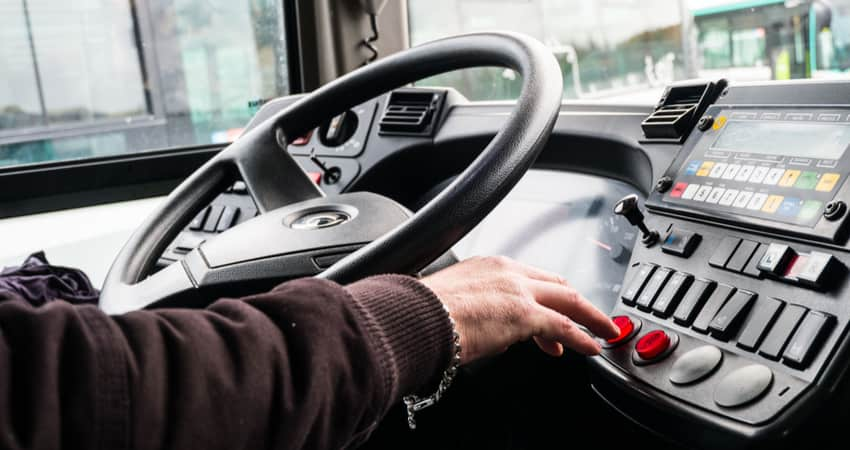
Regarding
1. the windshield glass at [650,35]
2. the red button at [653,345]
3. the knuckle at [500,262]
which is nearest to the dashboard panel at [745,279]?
the red button at [653,345]

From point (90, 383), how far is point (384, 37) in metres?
1.69

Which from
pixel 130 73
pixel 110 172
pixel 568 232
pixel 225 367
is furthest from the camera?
pixel 130 73

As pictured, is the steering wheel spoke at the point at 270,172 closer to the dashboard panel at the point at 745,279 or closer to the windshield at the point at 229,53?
the dashboard panel at the point at 745,279

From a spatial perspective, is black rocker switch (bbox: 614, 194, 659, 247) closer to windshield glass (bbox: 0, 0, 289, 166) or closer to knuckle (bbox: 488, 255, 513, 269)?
knuckle (bbox: 488, 255, 513, 269)

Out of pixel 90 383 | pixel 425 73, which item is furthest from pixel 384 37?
pixel 90 383

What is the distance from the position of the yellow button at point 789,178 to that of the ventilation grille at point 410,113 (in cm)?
60

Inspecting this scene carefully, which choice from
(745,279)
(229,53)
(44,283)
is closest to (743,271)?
(745,279)

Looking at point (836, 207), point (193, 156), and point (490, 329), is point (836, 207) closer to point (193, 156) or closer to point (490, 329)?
point (490, 329)

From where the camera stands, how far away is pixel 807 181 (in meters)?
0.69

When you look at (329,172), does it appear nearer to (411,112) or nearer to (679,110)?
(411,112)

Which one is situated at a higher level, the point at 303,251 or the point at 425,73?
the point at 425,73

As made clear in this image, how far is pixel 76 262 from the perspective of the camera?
1.76 metres

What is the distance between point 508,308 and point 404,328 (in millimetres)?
108

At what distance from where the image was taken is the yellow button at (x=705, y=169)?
31.0 inches
